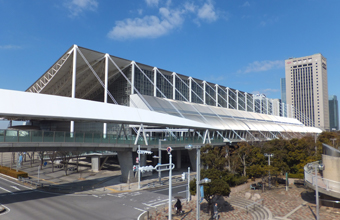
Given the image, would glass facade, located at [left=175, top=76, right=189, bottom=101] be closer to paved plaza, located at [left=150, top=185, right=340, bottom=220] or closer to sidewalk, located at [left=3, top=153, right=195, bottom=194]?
sidewalk, located at [left=3, top=153, right=195, bottom=194]

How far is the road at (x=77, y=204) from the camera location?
865 inches

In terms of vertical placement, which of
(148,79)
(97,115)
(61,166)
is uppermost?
(148,79)

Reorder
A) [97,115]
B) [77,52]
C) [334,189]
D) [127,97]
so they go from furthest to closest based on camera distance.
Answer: [127,97] < [77,52] < [97,115] < [334,189]

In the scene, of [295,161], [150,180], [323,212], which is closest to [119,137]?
[150,180]

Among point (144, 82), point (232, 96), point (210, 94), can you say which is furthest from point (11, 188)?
point (232, 96)

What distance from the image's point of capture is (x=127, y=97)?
58531 millimetres

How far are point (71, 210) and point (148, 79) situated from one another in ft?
133

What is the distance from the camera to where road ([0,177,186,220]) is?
2197 centimetres

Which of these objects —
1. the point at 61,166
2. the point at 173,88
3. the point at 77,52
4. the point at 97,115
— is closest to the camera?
the point at 97,115

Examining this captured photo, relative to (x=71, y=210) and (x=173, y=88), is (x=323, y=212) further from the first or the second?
(x=173, y=88)

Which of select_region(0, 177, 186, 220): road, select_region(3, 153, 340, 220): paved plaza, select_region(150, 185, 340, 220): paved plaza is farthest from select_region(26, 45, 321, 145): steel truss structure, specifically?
select_region(150, 185, 340, 220): paved plaza

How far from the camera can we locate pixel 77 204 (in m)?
25.6

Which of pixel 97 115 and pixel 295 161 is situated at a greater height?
pixel 97 115

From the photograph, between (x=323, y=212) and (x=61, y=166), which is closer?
(x=323, y=212)
